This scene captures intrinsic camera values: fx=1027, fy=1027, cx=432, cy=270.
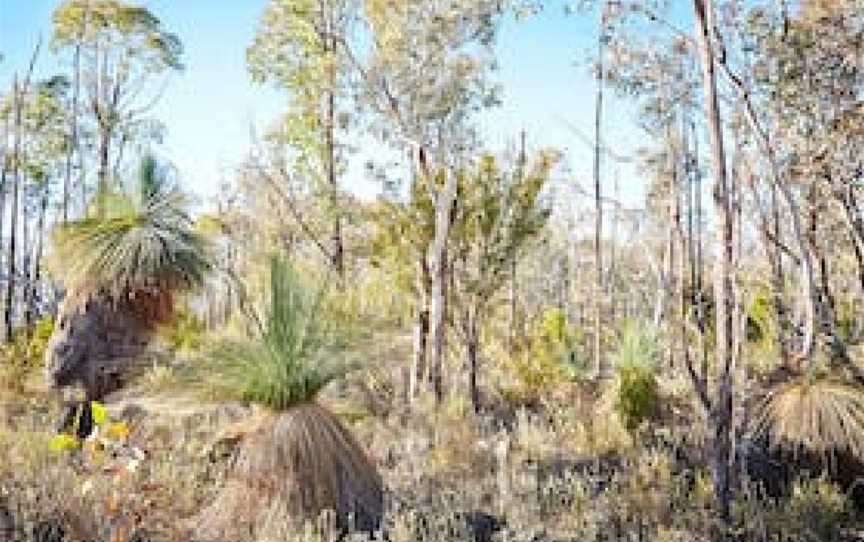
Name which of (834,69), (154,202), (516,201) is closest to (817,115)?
(834,69)

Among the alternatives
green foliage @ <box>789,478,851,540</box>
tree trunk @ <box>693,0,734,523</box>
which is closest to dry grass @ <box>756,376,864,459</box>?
green foliage @ <box>789,478,851,540</box>

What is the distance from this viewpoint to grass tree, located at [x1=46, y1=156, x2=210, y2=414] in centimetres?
785

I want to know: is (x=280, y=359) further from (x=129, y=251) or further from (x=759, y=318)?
(x=759, y=318)

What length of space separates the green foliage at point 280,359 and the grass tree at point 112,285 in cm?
242

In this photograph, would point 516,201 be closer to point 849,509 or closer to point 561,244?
point 849,509

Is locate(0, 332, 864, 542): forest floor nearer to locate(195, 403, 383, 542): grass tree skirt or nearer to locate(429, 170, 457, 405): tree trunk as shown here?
locate(195, 403, 383, 542): grass tree skirt

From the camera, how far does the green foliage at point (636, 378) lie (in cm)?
962

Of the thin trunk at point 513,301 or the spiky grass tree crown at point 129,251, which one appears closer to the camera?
the spiky grass tree crown at point 129,251

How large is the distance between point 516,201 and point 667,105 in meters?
2.25

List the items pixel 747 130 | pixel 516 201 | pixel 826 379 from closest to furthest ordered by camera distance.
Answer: pixel 826 379 < pixel 747 130 < pixel 516 201

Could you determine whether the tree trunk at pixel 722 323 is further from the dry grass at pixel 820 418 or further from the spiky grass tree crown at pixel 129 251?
the spiky grass tree crown at pixel 129 251

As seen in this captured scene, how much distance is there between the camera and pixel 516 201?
12.4m

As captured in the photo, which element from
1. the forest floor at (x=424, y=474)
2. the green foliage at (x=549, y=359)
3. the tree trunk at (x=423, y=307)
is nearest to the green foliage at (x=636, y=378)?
the forest floor at (x=424, y=474)

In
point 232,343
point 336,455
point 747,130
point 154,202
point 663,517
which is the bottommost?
point 663,517
